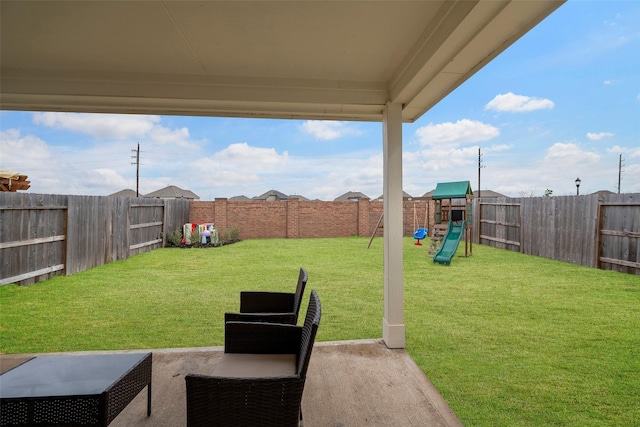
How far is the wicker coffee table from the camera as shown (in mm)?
1635

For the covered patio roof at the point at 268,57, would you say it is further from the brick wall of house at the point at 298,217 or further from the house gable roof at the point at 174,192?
the house gable roof at the point at 174,192

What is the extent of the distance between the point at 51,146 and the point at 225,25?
23.2 meters

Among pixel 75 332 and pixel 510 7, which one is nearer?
pixel 510 7

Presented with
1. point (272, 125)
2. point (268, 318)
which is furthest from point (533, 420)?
point (272, 125)

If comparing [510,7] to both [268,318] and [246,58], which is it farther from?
[268,318]

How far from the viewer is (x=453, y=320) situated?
4.32 metres

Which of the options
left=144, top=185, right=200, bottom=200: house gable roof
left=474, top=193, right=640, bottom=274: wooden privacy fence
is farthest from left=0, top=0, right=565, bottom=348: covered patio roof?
left=144, top=185, right=200, bottom=200: house gable roof

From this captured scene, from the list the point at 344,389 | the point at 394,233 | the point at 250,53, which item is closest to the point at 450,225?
the point at 394,233

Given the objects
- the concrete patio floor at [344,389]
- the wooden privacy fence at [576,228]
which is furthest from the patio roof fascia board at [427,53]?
the wooden privacy fence at [576,228]

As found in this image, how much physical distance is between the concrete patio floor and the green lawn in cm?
23

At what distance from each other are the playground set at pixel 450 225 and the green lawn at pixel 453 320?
95cm

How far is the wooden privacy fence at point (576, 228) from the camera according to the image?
7.14m

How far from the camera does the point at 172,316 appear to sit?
4.47m

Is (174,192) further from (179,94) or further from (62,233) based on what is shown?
(179,94)
